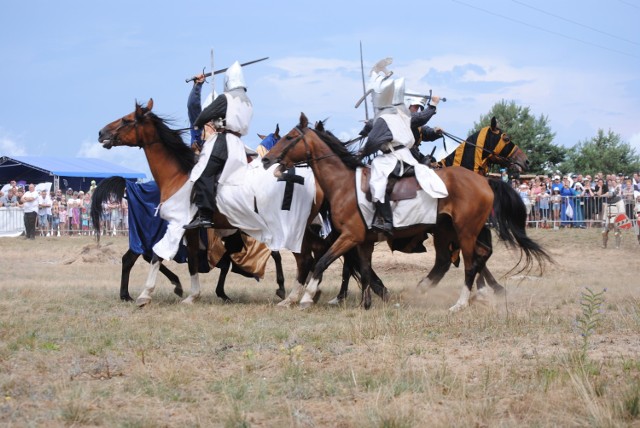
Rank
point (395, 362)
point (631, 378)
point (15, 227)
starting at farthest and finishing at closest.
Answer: point (15, 227) → point (395, 362) → point (631, 378)

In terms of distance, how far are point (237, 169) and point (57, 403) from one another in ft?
19.7

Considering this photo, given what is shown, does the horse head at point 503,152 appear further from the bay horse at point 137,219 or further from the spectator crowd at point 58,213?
the spectator crowd at point 58,213

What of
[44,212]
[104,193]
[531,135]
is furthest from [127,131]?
[531,135]

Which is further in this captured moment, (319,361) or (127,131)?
(127,131)

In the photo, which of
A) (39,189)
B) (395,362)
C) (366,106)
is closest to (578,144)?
(39,189)

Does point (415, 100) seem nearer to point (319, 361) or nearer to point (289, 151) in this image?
point (289, 151)

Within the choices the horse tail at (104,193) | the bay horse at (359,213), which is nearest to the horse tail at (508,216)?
the bay horse at (359,213)

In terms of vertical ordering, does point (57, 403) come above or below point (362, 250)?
below

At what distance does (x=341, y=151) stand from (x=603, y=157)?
39.0 metres

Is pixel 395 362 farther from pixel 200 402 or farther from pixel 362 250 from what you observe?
pixel 362 250

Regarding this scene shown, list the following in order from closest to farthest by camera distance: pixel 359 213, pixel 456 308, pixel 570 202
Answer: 1. pixel 456 308
2. pixel 359 213
3. pixel 570 202

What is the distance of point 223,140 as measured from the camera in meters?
11.5

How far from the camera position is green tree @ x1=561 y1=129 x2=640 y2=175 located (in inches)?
1861

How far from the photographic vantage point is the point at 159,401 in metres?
6.02
